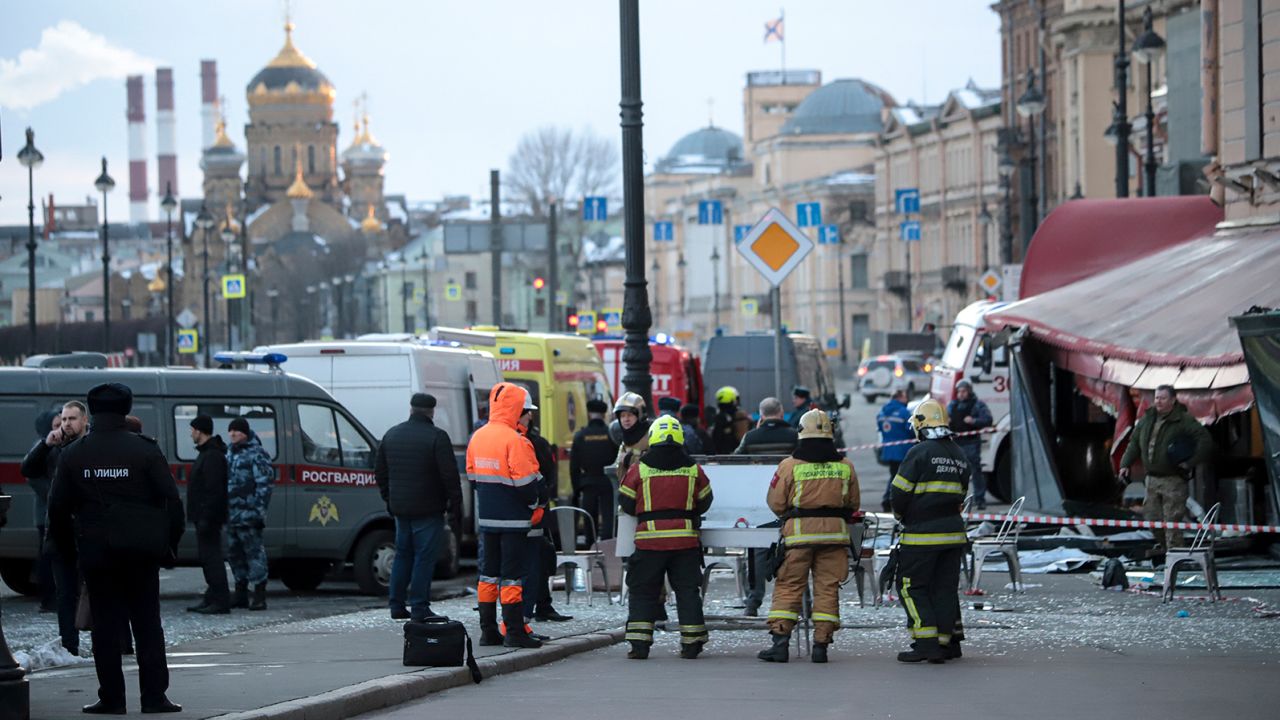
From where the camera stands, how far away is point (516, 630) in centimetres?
1455

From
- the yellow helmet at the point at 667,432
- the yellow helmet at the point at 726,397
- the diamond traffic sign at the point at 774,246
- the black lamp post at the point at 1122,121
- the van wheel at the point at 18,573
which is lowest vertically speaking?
the van wheel at the point at 18,573

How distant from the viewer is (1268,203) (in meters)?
22.8

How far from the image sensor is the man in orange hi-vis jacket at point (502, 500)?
1475 cm

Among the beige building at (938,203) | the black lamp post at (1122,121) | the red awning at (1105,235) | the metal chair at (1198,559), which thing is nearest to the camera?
the metal chair at (1198,559)

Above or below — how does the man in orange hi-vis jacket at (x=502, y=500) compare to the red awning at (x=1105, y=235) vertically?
below

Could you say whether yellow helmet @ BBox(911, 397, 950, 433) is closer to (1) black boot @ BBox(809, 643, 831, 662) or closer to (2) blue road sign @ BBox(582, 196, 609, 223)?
(1) black boot @ BBox(809, 643, 831, 662)

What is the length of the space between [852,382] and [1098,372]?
280 feet

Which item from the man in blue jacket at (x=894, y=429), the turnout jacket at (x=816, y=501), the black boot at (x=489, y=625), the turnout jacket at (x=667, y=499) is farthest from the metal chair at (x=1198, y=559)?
the man in blue jacket at (x=894, y=429)

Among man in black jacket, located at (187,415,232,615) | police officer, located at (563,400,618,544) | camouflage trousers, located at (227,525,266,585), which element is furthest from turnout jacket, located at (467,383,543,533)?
police officer, located at (563,400,618,544)

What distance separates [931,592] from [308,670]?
3.89m

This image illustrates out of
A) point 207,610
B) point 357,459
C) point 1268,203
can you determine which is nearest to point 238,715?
point 207,610

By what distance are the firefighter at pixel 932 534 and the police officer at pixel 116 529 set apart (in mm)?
4912

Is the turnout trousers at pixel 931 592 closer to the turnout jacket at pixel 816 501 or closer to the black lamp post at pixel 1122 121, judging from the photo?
the turnout jacket at pixel 816 501

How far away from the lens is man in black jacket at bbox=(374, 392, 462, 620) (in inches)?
619
